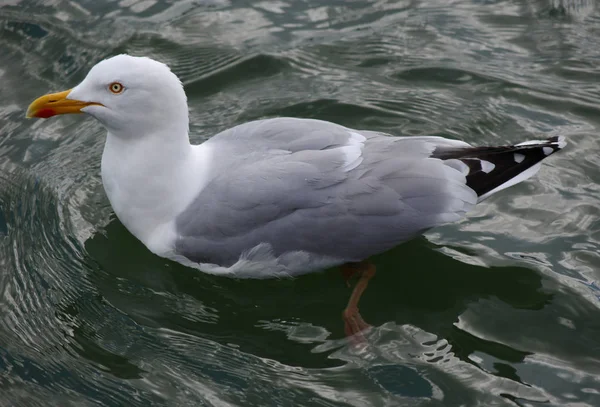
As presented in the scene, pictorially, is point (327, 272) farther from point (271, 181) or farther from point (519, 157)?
point (519, 157)

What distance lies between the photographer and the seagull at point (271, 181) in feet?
17.7

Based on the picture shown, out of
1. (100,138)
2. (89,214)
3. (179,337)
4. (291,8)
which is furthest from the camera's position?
(291,8)


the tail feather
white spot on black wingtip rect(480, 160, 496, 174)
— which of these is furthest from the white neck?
white spot on black wingtip rect(480, 160, 496, 174)

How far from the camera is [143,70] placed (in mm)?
5434

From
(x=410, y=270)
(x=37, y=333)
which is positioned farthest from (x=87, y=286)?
(x=410, y=270)

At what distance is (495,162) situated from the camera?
18.7 feet

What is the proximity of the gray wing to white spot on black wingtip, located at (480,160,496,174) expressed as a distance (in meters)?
0.17

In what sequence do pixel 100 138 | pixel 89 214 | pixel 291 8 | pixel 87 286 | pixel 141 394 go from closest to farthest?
1. pixel 141 394
2. pixel 87 286
3. pixel 89 214
4. pixel 100 138
5. pixel 291 8

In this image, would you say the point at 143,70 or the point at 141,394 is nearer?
the point at 141,394

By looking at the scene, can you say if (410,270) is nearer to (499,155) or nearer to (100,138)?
(499,155)

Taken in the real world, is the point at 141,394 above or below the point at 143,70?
below

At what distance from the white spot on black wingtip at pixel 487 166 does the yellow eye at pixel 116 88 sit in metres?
2.33

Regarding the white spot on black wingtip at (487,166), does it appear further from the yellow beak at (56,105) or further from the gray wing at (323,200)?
the yellow beak at (56,105)

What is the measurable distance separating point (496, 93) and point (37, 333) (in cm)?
429
